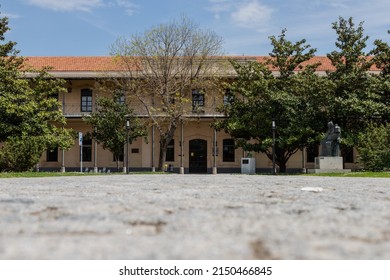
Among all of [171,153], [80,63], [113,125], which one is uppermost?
[80,63]

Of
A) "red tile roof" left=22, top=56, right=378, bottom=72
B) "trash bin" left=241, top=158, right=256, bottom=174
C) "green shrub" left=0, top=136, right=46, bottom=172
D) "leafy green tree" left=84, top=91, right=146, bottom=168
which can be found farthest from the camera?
"red tile roof" left=22, top=56, right=378, bottom=72

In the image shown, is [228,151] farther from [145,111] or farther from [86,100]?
[86,100]

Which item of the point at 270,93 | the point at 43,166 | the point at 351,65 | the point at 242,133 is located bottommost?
the point at 43,166

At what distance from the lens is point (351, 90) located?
85.8ft

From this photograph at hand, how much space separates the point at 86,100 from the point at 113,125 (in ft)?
26.3

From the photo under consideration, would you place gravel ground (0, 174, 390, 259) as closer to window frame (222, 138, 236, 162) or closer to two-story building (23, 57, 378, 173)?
two-story building (23, 57, 378, 173)

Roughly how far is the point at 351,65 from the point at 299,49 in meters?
3.01

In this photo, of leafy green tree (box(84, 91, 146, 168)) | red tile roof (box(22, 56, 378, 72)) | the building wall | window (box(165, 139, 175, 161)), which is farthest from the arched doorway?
red tile roof (box(22, 56, 378, 72))

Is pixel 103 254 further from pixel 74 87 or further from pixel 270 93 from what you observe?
pixel 74 87

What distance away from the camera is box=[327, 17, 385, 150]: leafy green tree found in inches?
983

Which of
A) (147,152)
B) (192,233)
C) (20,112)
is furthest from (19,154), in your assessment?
(192,233)

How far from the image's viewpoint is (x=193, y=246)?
2.29 metres

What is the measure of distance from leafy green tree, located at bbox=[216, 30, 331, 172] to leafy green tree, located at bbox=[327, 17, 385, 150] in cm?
107
